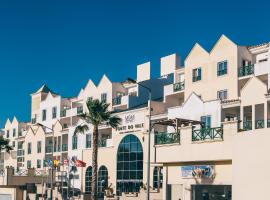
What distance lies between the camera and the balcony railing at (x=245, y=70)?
53.1 meters

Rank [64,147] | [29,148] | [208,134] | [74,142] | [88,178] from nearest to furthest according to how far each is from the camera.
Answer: [208,134]
[88,178]
[74,142]
[64,147]
[29,148]

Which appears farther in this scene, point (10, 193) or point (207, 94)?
Answer: point (10, 193)

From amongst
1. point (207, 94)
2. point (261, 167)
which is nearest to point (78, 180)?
point (207, 94)

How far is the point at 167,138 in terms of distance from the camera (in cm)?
4144

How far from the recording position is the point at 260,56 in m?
55.2

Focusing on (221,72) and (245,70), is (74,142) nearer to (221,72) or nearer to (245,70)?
(221,72)

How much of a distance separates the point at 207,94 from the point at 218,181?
20.6 metres

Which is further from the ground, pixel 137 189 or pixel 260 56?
pixel 260 56

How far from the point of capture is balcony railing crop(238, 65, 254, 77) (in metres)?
53.1

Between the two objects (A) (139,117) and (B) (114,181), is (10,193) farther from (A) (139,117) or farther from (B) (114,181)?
(A) (139,117)

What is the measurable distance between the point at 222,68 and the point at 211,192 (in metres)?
19.9

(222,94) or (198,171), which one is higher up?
(222,94)

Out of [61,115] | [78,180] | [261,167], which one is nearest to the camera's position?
[261,167]

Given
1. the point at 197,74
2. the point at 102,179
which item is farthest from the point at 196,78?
the point at 102,179
